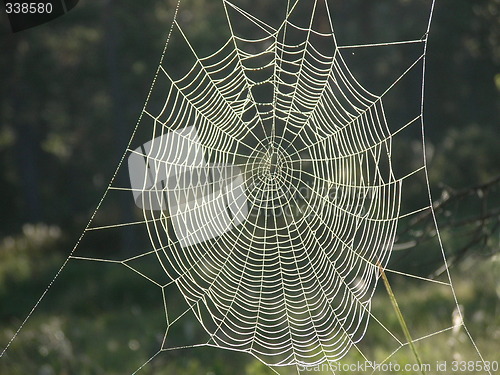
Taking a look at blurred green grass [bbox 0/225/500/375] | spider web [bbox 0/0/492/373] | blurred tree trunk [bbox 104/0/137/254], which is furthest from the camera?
blurred tree trunk [bbox 104/0/137/254]

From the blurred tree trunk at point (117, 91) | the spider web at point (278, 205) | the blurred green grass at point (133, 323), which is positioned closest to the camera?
the spider web at point (278, 205)

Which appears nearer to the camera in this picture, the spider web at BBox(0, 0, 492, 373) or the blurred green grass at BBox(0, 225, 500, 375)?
the spider web at BBox(0, 0, 492, 373)

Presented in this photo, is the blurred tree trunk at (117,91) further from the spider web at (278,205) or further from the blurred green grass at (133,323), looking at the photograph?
the spider web at (278,205)

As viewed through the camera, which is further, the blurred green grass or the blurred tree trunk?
the blurred tree trunk

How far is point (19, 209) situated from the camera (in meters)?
23.6

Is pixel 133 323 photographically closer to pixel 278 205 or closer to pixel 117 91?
pixel 278 205

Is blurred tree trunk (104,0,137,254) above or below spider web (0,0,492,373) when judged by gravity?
below

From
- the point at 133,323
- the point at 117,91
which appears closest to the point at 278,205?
the point at 133,323

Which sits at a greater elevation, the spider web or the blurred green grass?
the spider web

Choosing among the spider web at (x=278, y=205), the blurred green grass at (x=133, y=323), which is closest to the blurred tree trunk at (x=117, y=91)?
the blurred green grass at (x=133, y=323)

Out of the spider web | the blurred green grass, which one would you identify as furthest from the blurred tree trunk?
the spider web

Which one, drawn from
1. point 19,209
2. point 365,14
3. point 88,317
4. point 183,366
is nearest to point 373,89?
point 365,14

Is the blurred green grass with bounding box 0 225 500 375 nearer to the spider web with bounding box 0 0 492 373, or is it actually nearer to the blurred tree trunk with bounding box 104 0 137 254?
the spider web with bounding box 0 0 492 373

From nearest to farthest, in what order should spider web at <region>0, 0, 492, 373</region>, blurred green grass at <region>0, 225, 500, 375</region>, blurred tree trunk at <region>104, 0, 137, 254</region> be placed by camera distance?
spider web at <region>0, 0, 492, 373</region>
blurred green grass at <region>0, 225, 500, 375</region>
blurred tree trunk at <region>104, 0, 137, 254</region>
